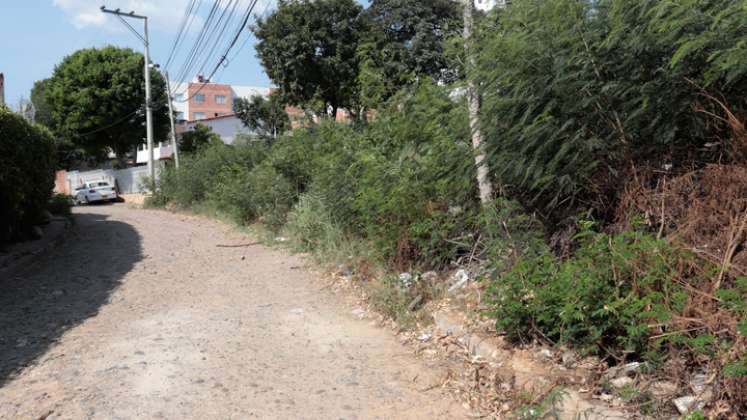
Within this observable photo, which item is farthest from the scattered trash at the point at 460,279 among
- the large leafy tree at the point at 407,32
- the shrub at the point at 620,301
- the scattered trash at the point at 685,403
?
the large leafy tree at the point at 407,32

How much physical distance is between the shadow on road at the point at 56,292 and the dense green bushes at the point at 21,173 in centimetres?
85

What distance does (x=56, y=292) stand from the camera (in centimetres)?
810

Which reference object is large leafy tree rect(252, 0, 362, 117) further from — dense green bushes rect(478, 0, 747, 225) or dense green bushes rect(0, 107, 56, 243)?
dense green bushes rect(478, 0, 747, 225)

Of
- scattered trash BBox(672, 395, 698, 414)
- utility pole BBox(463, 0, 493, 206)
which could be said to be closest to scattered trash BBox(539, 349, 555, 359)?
scattered trash BBox(672, 395, 698, 414)

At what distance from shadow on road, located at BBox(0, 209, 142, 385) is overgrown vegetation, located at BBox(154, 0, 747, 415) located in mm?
3567

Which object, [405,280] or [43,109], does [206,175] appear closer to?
[405,280]

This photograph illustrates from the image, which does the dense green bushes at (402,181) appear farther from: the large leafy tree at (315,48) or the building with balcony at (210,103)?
the building with balcony at (210,103)

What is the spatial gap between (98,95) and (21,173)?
30.5m

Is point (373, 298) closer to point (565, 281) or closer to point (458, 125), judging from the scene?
point (458, 125)

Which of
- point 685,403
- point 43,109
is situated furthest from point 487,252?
point 43,109

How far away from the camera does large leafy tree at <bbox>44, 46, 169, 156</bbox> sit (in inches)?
1507

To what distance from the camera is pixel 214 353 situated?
555 cm

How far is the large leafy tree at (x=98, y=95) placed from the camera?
3828 cm

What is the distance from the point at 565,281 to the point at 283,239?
8.60 metres
